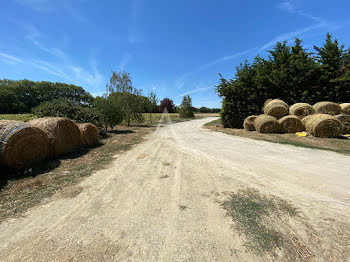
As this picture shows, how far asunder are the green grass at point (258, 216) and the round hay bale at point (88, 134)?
7.05 meters

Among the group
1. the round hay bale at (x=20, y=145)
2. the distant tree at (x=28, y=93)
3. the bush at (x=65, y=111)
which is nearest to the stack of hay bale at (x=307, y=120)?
the bush at (x=65, y=111)

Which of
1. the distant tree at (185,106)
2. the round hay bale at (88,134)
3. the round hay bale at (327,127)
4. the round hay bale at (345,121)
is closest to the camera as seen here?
the round hay bale at (88,134)

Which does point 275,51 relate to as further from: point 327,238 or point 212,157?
point 327,238

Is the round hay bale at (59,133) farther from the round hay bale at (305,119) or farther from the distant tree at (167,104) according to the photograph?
the distant tree at (167,104)

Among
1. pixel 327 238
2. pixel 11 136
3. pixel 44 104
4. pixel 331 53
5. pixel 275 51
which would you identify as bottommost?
pixel 327 238

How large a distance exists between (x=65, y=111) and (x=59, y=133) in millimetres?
4066

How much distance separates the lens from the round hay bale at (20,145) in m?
4.01

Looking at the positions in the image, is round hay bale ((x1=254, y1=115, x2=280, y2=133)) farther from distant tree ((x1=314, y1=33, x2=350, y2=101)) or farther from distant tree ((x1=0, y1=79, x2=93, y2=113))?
distant tree ((x1=0, y1=79, x2=93, y2=113))

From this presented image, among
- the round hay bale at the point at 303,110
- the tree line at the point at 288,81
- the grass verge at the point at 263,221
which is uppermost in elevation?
the tree line at the point at 288,81

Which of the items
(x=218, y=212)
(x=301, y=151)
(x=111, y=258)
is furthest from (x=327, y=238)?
(x=301, y=151)

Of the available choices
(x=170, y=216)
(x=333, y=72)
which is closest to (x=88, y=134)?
(x=170, y=216)

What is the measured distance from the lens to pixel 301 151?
20.4ft

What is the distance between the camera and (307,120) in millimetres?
9891

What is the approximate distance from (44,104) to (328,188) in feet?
42.4
